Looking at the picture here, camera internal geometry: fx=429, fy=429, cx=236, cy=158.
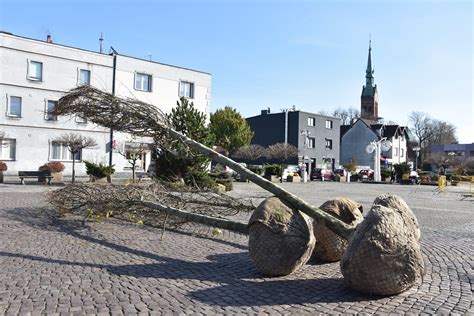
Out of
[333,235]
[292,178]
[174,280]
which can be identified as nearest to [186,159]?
[333,235]

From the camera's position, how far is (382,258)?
193 inches

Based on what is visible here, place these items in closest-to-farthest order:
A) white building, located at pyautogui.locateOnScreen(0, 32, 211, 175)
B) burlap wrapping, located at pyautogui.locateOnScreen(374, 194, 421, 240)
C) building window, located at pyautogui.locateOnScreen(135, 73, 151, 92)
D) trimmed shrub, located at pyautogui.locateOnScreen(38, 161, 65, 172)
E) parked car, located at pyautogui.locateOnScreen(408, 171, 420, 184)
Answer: burlap wrapping, located at pyautogui.locateOnScreen(374, 194, 421, 240) < trimmed shrub, located at pyautogui.locateOnScreen(38, 161, 65, 172) < white building, located at pyautogui.locateOnScreen(0, 32, 211, 175) < building window, located at pyautogui.locateOnScreen(135, 73, 151, 92) < parked car, located at pyautogui.locateOnScreen(408, 171, 420, 184)

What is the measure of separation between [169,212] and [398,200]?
415 centimetres

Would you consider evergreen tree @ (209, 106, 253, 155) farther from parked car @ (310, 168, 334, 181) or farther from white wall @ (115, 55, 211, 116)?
white wall @ (115, 55, 211, 116)

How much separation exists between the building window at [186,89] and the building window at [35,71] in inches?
469

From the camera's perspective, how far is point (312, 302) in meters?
4.84

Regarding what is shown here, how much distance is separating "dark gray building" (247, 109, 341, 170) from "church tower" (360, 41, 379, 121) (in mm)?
41412

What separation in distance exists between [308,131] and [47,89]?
34890mm

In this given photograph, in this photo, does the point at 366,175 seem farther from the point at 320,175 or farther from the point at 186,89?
the point at 186,89

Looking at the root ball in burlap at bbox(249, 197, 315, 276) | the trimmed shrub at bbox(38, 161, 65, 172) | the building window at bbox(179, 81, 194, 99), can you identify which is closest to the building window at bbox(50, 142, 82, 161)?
the trimmed shrub at bbox(38, 161, 65, 172)

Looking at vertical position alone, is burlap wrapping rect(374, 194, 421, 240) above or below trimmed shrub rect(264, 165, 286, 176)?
below

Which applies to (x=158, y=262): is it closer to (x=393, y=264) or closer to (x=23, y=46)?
(x=393, y=264)

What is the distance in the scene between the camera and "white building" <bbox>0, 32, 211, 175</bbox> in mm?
30422

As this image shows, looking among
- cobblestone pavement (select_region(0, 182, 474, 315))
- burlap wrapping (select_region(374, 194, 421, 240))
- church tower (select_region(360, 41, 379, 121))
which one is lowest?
cobblestone pavement (select_region(0, 182, 474, 315))
